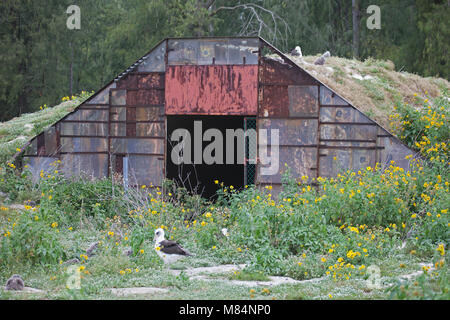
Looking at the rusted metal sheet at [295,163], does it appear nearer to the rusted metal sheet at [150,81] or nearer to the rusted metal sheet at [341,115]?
the rusted metal sheet at [341,115]

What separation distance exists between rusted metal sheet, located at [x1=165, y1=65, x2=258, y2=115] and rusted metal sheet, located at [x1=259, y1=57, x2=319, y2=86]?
20 cm

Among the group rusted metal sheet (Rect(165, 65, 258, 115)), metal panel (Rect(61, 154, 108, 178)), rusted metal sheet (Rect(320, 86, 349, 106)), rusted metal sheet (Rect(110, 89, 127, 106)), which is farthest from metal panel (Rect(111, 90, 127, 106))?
rusted metal sheet (Rect(320, 86, 349, 106))

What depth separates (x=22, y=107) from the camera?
32656 millimetres

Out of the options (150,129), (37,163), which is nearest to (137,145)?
(150,129)

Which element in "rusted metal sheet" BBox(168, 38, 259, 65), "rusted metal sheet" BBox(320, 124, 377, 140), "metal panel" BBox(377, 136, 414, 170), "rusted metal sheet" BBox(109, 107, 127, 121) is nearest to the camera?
"metal panel" BBox(377, 136, 414, 170)

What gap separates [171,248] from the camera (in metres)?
9.20

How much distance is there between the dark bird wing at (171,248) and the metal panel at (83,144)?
18.3ft

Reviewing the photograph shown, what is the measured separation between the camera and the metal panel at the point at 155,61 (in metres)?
14.0

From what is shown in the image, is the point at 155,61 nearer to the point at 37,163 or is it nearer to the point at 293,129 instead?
the point at 293,129

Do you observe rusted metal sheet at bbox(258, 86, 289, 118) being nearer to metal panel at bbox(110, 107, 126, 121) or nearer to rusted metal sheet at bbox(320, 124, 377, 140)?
rusted metal sheet at bbox(320, 124, 377, 140)

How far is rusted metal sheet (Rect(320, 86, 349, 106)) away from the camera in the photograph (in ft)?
44.0

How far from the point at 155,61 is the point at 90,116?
2000mm
